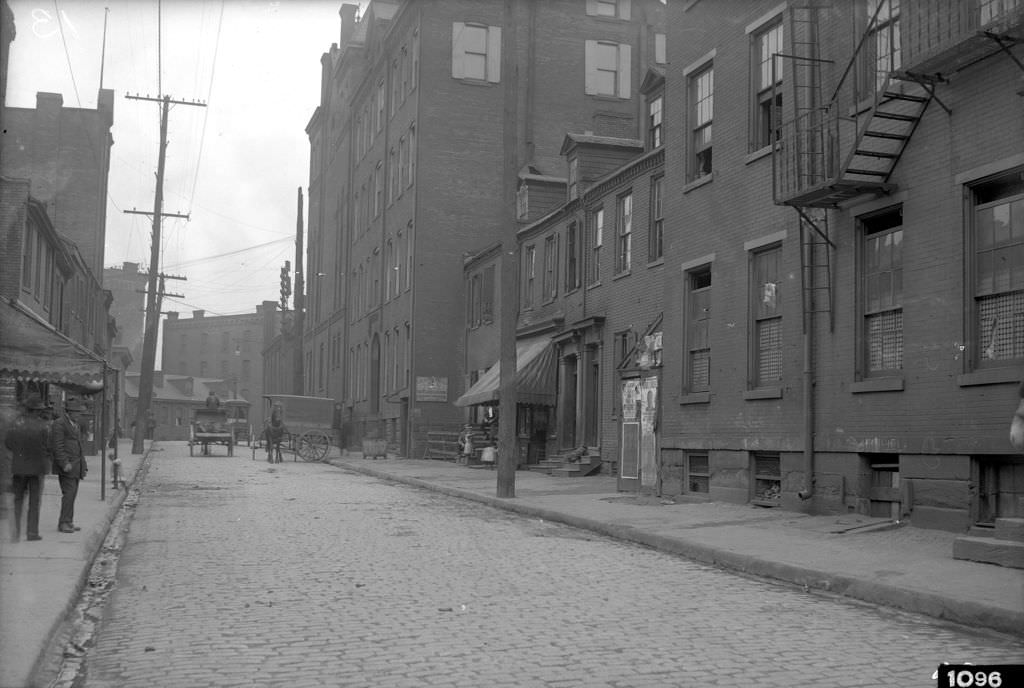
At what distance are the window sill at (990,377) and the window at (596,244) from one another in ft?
Answer: 50.0

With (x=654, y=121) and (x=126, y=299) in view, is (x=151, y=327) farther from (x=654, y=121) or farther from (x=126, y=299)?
(x=126, y=299)

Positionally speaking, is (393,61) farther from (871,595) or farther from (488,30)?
(871,595)

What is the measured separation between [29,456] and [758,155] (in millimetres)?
10882

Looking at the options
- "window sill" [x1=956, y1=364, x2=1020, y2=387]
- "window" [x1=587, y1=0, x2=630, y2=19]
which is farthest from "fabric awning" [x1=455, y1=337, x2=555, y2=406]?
"window" [x1=587, y1=0, x2=630, y2=19]

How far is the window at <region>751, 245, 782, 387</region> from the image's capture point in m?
16.1

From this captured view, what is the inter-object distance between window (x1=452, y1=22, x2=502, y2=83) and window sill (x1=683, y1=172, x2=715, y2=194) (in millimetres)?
23718

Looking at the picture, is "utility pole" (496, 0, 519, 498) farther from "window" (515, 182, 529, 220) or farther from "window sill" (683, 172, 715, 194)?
"window" (515, 182, 529, 220)

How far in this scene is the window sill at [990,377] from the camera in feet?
38.0

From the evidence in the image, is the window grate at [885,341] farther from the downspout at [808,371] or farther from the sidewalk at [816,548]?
the sidewalk at [816,548]

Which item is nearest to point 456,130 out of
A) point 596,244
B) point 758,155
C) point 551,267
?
point 551,267

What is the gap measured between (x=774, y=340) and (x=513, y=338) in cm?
471

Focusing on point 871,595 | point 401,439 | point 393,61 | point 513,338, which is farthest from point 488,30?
point 871,595

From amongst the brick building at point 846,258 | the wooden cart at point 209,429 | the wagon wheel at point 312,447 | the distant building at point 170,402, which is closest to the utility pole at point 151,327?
the wooden cart at point 209,429

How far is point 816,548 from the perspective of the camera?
11453 mm
